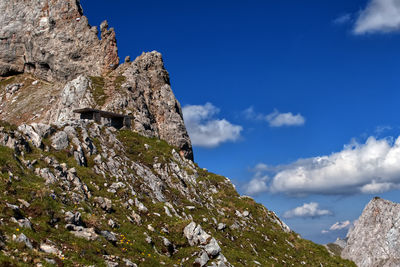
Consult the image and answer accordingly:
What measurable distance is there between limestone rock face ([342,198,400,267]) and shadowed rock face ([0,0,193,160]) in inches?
1330

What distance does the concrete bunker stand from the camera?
46531mm

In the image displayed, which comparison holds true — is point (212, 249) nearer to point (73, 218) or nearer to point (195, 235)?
point (195, 235)

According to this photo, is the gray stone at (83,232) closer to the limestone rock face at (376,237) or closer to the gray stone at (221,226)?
the gray stone at (221,226)

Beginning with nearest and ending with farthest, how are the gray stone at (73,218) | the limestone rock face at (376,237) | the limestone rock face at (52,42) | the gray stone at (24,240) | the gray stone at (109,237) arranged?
the gray stone at (24,240)
the gray stone at (73,218)
the gray stone at (109,237)
the limestone rock face at (376,237)
the limestone rock face at (52,42)

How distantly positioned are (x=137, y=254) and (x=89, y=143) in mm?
17499

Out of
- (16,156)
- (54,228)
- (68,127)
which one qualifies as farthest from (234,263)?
(68,127)

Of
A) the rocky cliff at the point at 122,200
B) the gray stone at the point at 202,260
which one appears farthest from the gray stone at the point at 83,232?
the gray stone at the point at 202,260

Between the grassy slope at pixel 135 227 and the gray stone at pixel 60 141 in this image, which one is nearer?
the grassy slope at pixel 135 227

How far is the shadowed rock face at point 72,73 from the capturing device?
65.9m

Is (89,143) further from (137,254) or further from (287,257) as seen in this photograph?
(287,257)

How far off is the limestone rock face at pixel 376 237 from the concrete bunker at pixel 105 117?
35.0 m

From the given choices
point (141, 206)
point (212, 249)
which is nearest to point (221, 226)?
point (212, 249)

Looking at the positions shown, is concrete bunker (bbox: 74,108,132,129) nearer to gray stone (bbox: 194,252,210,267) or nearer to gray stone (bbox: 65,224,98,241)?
gray stone (bbox: 194,252,210,267)

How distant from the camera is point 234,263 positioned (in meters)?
24.6
